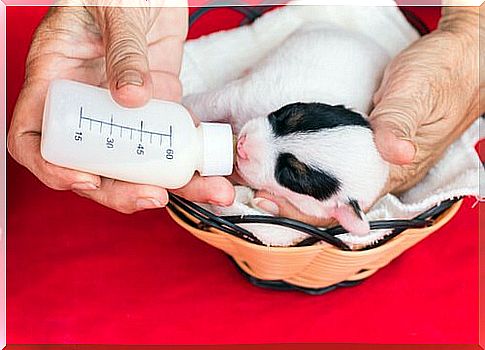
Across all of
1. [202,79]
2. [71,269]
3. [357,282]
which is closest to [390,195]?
[357,282]

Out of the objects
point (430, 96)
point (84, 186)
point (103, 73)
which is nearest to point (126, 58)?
point (84, 186)

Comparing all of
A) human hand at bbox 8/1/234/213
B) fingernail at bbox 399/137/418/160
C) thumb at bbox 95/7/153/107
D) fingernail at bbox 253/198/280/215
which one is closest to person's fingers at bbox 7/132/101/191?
human hand at bbox 8/1/234/213

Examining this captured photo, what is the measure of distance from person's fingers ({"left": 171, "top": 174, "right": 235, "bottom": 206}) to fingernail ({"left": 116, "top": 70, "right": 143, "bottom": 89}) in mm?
148

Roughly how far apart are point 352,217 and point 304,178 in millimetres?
66

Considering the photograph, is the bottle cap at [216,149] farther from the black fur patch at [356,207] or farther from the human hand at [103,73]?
the black fur patch at [356,207]

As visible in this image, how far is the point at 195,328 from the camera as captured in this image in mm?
1134

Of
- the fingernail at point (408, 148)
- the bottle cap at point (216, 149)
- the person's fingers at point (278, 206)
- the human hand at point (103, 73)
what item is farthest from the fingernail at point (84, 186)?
the fingernail at point (408, 148)

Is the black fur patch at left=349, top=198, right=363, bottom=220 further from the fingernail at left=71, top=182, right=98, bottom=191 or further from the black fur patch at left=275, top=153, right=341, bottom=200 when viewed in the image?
the fingernail at left=71, top=182, right=98, bottom=191

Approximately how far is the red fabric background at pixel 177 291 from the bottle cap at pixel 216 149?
0.43m

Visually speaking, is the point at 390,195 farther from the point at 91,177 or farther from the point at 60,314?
the point at 60,314

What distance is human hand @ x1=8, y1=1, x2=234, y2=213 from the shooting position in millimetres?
714

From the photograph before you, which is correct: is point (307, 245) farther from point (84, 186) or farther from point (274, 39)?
point (274, 39)

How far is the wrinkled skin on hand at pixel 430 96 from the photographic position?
3.03 ft

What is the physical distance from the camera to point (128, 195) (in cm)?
78
